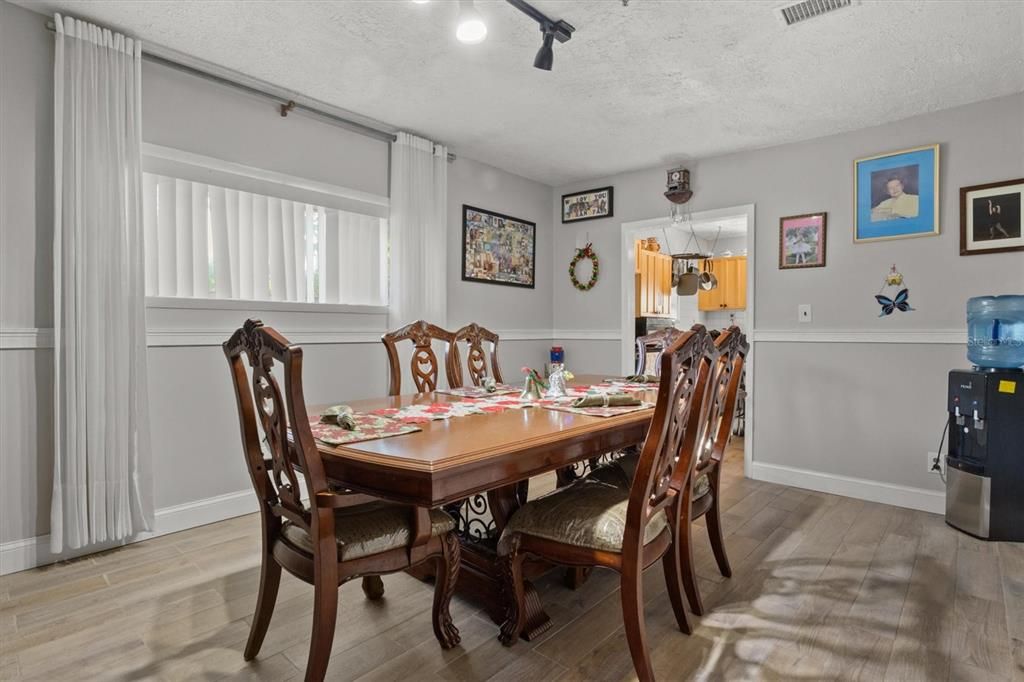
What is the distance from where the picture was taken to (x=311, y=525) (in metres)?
1.39

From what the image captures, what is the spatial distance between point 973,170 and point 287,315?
4.14 m

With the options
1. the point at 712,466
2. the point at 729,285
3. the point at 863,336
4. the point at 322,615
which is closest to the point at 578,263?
the point at 863,336

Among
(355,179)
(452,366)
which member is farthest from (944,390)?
(355,179)

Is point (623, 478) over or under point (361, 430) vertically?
under

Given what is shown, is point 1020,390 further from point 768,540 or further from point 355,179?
Result: point 355,179

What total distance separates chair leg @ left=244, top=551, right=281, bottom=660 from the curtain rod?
8.20ft

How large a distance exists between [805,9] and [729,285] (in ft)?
15.1

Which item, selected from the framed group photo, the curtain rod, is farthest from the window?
the framed group photo

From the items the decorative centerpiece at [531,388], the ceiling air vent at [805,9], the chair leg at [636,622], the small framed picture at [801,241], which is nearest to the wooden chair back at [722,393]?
the chair leg at [636,622]

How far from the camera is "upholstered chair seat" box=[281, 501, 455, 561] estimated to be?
1.46 metres

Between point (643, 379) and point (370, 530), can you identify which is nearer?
point (370, 530)

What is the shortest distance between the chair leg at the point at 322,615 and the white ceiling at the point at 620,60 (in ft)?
7.09

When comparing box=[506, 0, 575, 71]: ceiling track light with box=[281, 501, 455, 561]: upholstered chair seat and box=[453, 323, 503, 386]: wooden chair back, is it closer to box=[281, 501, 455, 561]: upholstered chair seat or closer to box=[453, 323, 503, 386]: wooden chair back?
box=[453, 323, 503, 386]: wooden chair back

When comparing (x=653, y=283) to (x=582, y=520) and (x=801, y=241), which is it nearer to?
(x=801, y=241)
